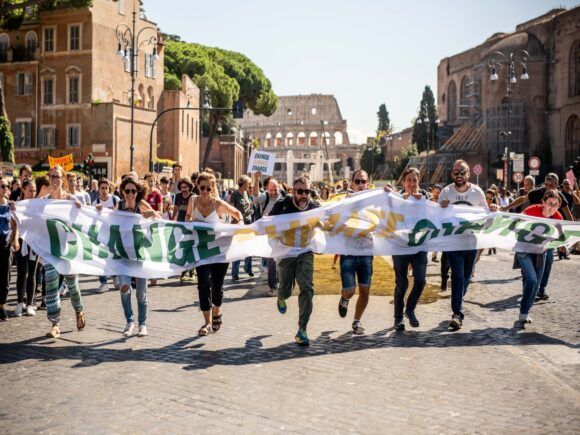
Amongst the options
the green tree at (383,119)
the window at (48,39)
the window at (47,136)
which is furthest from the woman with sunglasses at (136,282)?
the green tree at (383,119)

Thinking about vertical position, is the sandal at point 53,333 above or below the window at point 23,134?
below

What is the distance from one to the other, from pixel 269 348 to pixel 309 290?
2.61 feet

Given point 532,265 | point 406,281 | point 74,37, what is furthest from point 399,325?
point 74,37

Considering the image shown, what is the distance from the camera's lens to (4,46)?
178 ft

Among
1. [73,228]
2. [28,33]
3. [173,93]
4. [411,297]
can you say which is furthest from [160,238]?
[173,93]

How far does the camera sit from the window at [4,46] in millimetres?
53859

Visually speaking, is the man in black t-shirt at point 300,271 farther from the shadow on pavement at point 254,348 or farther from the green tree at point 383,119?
the green tree at point 383,119

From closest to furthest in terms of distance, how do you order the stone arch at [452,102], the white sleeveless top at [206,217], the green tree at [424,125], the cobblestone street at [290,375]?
the cobblestone street at [290,375]
the white sleeveless top at [206,217]
the stone arch at [452,102]
the green tree at [424,125]

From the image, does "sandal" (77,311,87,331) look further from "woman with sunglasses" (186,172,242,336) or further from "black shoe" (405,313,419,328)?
"black shoe" (405,313,419,328)

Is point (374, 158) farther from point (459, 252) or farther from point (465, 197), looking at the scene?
point (459, 252)

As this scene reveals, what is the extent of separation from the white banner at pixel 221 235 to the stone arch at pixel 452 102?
9251cm

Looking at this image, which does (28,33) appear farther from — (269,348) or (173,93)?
(269,348)

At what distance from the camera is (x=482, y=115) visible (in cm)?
7875

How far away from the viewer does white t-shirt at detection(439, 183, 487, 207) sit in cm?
1059
